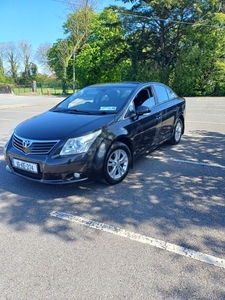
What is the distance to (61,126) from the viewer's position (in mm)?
3398

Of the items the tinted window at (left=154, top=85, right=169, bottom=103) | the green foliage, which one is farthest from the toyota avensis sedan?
the green foliage

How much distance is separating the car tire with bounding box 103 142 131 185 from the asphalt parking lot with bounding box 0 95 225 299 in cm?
14

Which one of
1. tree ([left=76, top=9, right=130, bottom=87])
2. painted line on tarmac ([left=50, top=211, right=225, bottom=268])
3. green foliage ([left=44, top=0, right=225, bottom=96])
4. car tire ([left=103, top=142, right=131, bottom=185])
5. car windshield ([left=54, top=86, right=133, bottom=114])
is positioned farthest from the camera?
tree ([left=76, top=9, right=130, bottom=87])

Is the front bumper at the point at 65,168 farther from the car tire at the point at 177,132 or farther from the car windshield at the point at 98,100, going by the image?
the car tire at the point at 177,132

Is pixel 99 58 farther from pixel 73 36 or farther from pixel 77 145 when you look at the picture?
pixel 77 145

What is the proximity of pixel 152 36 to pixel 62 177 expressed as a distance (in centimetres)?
2497

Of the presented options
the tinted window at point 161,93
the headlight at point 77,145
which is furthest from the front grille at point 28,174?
the tinted window at point 161,93

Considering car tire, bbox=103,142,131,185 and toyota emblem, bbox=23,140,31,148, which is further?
car tire, bbox=103,142,131,185

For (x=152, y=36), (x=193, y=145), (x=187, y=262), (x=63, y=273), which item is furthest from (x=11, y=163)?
(x=152, y=36)

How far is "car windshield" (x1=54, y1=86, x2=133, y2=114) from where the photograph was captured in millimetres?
3938

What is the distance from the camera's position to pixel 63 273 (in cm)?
204

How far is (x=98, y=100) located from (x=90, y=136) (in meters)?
1.28

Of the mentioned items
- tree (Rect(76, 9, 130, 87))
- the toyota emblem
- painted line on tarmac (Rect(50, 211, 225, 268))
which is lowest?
painted line on tarmac (Rect(50, 211, 225, 268))

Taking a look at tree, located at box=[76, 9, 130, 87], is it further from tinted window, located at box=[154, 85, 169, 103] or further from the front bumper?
the front bumper
